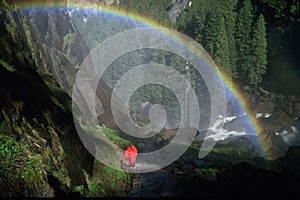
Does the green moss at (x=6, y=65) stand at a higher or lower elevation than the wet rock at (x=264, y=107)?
higher

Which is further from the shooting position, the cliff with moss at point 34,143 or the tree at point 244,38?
the tree at point 244,38

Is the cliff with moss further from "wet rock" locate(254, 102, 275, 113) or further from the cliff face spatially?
"wet rock" locate(254, 102, 275, 113)

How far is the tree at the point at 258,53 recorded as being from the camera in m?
44.6

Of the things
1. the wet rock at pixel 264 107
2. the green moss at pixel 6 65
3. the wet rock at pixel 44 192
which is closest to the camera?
the wet rock at pixel 44 192

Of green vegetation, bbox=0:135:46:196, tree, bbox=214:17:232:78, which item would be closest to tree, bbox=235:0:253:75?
tree, bbox=214:17:232:78

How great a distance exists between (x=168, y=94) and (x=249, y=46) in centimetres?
1429

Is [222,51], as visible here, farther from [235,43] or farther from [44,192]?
[44,192]

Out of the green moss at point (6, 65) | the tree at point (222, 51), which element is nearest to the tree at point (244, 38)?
the tree at point (222, 51)

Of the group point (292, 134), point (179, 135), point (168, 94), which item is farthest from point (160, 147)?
point (168, 94)

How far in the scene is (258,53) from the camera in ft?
152

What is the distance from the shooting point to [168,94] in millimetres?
54438

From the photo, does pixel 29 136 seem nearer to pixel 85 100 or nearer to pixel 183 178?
pixel 183 178

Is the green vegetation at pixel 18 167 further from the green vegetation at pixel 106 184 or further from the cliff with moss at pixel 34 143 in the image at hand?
the green vegetation at pixel 106 184

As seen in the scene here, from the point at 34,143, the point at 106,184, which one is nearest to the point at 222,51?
the point at 106,184
